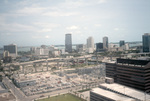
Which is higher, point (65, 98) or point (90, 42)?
point (90, 42)

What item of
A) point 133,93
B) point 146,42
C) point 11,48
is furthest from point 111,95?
point 11,48

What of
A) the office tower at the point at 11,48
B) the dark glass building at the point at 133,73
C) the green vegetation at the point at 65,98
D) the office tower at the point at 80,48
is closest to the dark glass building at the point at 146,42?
the office tower at the point at 80,48

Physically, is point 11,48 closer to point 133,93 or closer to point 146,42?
point 146,42

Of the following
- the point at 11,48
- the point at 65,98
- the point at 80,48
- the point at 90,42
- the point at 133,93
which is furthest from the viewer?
the point at 90,42

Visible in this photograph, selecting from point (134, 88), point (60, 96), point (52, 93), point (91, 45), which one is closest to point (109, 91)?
point (134, 88)

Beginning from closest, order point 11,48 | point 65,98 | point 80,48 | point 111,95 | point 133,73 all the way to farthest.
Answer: point 111,95
point 133,73
point 65,98
point 11,48
point 80,48

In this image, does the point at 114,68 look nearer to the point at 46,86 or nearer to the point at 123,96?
the point at 123,96

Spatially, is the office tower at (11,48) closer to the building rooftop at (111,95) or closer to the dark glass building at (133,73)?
the dark glass building at (133,73)

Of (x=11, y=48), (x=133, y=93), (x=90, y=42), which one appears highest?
(x=90, y=42)

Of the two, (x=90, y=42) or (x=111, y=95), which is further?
(x=90, y=42)

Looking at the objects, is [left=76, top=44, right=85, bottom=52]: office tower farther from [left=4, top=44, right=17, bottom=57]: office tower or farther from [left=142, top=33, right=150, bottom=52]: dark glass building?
[left=142, top=33, right=150, bottom=52]: dark glass building
